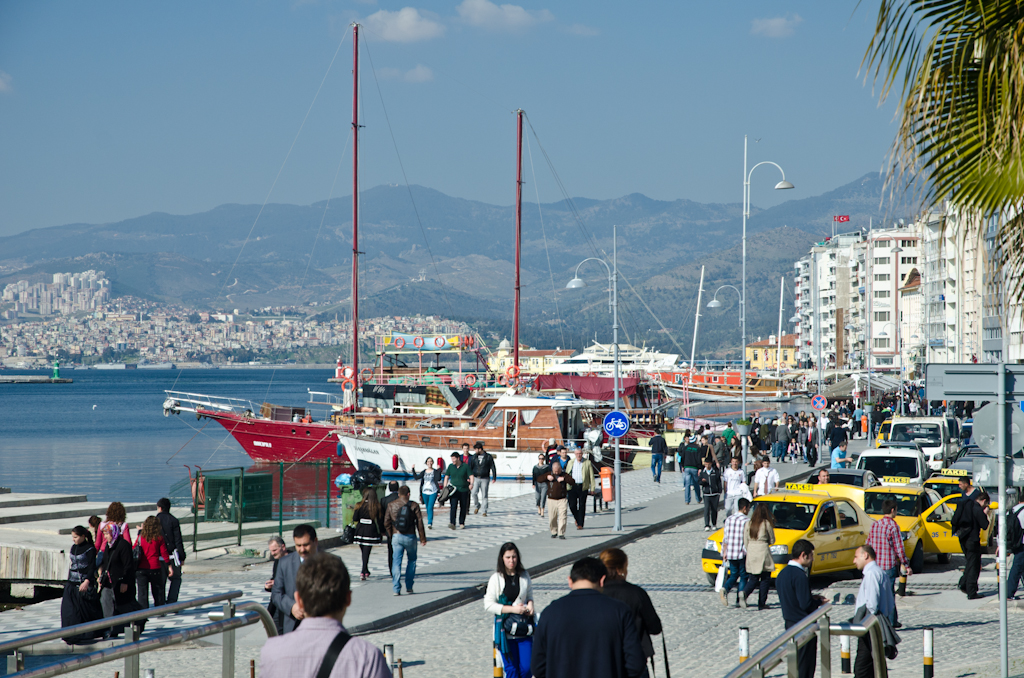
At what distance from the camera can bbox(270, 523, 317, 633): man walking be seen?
9195mm

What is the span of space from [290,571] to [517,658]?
7.43 ft

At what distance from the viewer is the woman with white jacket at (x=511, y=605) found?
888cm

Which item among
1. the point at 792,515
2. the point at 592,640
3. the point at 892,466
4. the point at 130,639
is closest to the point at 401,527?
the point at 792,515

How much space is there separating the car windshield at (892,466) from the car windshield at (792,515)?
10252mm

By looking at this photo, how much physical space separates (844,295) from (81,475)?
127915 mm

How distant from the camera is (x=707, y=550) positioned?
15.5 metres

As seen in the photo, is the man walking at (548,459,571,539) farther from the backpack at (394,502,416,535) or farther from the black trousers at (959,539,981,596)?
the black trousers at (959,539,981,596)

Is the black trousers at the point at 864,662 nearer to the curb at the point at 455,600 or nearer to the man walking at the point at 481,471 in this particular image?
the curb at the point at 455,600

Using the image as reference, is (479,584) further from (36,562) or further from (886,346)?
(886,346)

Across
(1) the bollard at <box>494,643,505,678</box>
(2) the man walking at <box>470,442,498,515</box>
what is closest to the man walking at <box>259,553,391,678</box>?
(1) the bollard at <box>494,643,505,678</box>

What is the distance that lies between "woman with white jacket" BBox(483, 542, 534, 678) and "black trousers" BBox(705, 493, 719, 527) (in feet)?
43.5

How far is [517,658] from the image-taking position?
29.3ft

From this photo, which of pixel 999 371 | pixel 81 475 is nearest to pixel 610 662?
pixel 999 371

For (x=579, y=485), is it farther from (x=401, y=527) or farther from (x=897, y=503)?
(x=401, y=527)
